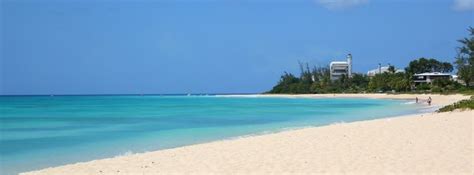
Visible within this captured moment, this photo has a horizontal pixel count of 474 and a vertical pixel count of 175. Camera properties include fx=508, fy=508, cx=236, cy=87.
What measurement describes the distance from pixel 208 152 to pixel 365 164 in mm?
3634

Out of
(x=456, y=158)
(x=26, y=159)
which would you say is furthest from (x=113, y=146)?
(x=456, y=158)

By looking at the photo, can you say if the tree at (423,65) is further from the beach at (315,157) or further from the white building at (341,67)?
the beach at (315,157)

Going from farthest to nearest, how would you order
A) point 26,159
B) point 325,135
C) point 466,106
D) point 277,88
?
point 277,88 → point 466,106 → point 325,135 → point 26,159

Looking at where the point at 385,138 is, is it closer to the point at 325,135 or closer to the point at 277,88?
the point at 325,135

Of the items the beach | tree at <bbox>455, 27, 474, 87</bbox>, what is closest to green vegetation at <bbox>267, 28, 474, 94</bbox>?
tree at <bbox>455, 27, 474, 87</bbox>

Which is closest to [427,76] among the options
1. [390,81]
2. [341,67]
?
[390,81]

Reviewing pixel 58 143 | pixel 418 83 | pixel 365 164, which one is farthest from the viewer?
pixel 418 83

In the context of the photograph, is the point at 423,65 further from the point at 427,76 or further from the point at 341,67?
the point at 341,67

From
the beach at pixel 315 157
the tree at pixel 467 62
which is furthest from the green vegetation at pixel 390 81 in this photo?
the beach at pixel 315 157

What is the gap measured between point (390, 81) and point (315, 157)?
9145 cm

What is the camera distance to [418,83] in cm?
9956

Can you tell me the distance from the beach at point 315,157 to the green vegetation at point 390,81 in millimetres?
58260

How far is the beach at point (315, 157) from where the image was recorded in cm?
845

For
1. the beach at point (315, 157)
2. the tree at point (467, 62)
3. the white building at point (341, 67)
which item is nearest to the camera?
the beach at point (315, 157)
